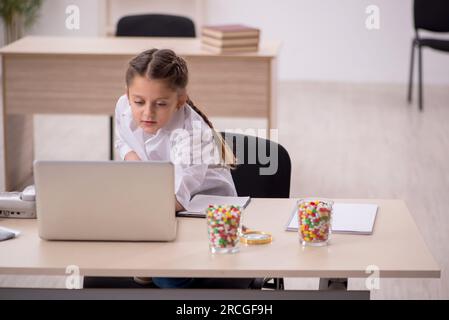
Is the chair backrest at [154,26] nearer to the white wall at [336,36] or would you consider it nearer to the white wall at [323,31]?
the white wall at [323,31]

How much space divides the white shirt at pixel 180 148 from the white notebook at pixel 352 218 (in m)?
0.24

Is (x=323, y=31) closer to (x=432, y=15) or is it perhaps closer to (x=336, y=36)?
(x=336, y=36)

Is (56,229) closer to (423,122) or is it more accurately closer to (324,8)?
(423,122)

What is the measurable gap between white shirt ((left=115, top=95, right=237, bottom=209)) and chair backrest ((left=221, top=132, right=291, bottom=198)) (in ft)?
0.62

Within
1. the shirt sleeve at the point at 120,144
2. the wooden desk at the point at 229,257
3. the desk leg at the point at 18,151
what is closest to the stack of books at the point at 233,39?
the desk leg at the point at 18,151

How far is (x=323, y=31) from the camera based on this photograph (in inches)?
275

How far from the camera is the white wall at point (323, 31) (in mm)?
6875

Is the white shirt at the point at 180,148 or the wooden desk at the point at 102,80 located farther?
the wooden desk at the point at 102,80

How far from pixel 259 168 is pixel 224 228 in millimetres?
679

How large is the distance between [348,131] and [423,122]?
1.80 feet

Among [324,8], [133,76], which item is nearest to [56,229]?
[133,76]

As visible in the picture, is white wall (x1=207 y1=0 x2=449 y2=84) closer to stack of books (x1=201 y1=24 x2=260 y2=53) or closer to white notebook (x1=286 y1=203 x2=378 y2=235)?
stack of books (x1=201 y1=24 x2=260 y2=53)

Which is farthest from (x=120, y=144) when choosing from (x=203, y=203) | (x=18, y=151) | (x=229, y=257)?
(x=18, y=151)

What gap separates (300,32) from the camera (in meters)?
7.01
